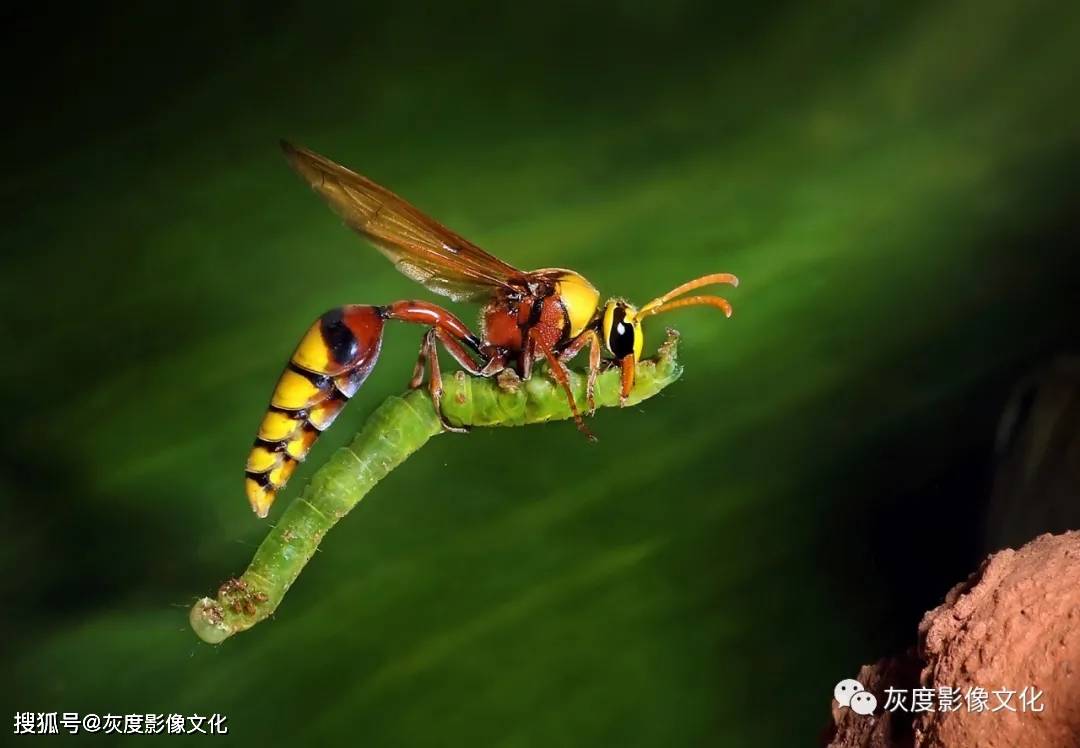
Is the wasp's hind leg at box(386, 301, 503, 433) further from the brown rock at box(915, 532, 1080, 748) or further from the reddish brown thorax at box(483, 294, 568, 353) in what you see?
the brown rock at box(915, 532, 1080, 748)

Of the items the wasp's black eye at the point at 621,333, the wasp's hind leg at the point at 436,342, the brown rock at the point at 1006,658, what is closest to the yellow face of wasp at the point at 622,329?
the wasp's black eye at the point at 621,333

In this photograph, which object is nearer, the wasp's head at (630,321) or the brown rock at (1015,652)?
the brown rock at (1015,652)

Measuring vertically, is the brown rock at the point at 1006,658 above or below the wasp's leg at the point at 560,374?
below

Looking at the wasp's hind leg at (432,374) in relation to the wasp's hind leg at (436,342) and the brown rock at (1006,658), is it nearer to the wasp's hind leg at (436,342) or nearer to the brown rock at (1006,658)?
the wasp's hind leg at (436,342)

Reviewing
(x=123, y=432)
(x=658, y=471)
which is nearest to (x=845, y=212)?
(x=658, y=471)

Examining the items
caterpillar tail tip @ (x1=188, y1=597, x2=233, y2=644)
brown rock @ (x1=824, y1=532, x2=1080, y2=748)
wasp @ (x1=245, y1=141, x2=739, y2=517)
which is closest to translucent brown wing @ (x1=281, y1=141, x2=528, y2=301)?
wasp @ (x1=245, y1=141, x2=739, y2=517)

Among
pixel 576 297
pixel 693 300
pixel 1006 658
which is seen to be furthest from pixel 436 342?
Result: pixel 1006 658

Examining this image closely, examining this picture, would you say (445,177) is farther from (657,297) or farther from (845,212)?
(845,212)
